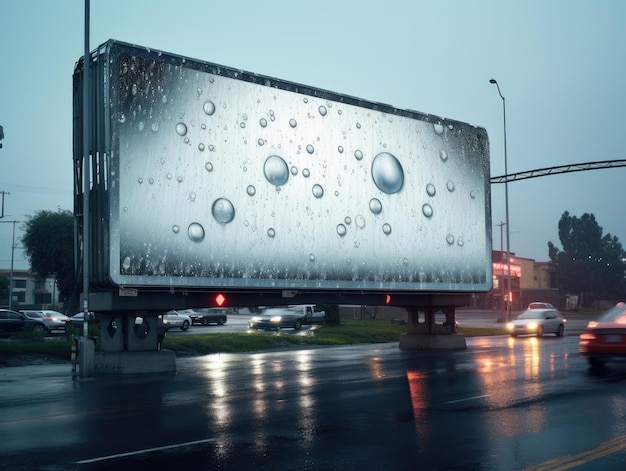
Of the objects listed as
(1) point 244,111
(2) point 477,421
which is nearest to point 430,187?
(1) point 244,111

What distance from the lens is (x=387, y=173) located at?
26.0 m

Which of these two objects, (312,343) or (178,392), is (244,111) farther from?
(312,343)

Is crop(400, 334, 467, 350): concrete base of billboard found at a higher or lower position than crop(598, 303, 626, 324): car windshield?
lower

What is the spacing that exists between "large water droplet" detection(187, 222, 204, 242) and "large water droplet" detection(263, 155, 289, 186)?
257 cm

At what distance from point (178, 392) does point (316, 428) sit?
606cm

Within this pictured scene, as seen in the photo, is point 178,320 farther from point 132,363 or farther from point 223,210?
point 223,210

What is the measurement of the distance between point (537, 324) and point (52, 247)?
40.2 metres

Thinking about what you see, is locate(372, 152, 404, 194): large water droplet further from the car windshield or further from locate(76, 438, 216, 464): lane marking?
locate(76, 438, 216, 464): lane marking

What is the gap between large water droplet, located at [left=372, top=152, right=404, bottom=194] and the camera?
25.7 meters

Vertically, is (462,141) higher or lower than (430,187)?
higher

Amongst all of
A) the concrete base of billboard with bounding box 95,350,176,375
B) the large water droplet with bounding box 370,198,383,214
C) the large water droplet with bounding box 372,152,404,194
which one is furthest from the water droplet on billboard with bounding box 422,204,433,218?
the concrete base of billboard with bounding box 95,350,176,375

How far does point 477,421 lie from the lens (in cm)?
1179

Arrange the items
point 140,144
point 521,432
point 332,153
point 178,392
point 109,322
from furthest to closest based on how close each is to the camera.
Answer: point 332,153 → point 109,322 → point 140,144 → point 178,392 → point 521,432

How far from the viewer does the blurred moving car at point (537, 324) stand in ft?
138
